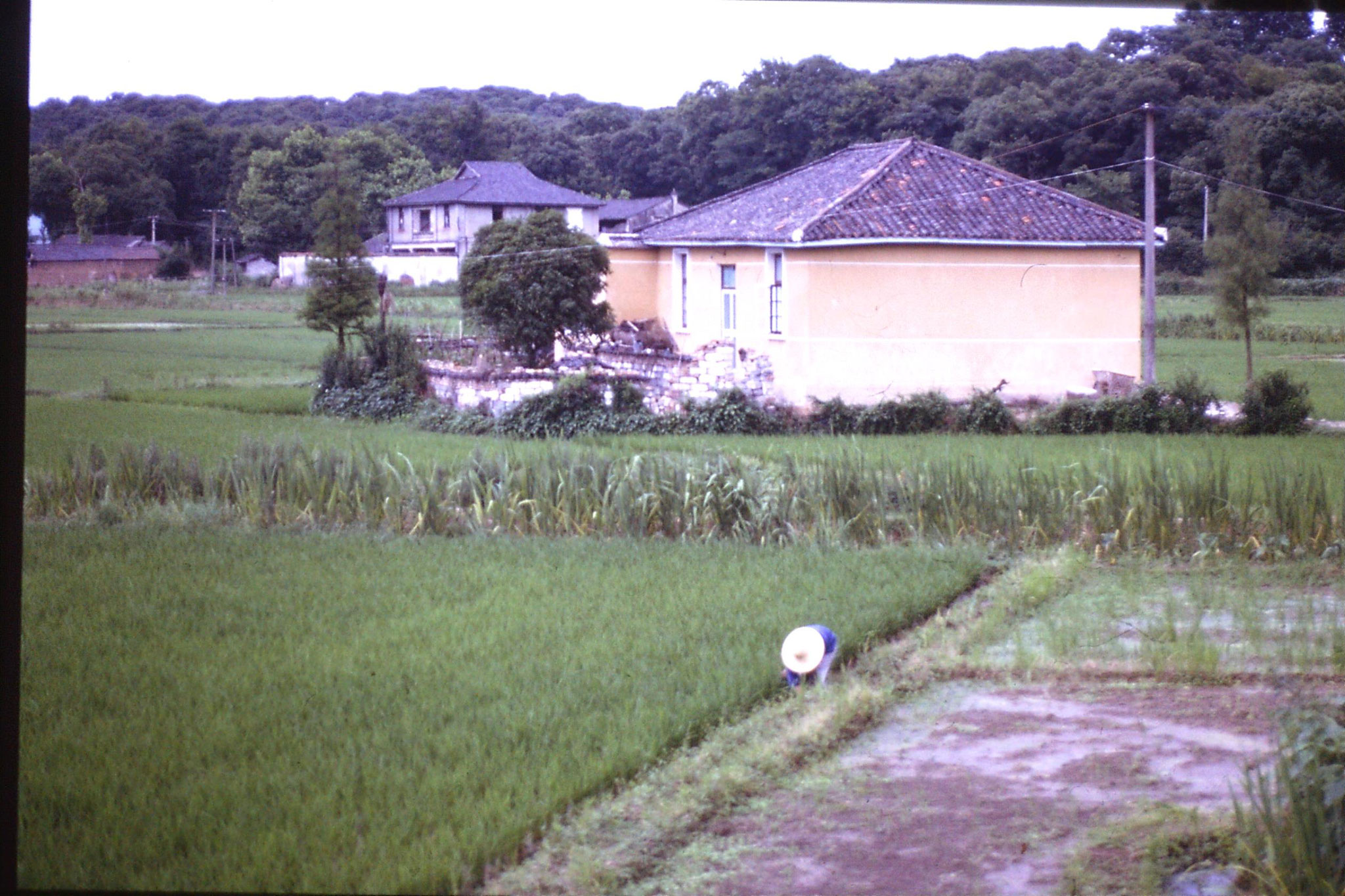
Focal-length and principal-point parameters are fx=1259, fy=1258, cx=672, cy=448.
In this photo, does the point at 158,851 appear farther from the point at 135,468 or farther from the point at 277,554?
the point at 135,468

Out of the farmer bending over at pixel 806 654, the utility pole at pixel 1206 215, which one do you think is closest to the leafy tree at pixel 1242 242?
the utility pole at pixel 1206 215

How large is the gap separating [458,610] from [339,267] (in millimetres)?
14506

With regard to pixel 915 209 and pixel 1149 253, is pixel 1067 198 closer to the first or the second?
pixel 1149 253

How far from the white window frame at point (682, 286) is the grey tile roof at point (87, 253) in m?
8.24

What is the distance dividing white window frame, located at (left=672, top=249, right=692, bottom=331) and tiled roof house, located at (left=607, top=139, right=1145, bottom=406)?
69.3 inches

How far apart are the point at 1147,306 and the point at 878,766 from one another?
14.9 m

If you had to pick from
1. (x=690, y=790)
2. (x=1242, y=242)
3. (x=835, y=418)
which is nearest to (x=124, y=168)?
(x=835, y=418)

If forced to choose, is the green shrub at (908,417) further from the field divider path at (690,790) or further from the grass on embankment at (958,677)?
the field divider path at (690,790)

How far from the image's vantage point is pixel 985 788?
4.48 m

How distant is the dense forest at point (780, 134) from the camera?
1705 centimetres

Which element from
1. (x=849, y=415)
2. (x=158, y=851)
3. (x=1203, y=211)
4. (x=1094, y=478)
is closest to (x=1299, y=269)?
(x=1203, y=211)

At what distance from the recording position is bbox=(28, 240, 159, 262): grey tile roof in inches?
648

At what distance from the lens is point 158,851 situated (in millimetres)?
3662

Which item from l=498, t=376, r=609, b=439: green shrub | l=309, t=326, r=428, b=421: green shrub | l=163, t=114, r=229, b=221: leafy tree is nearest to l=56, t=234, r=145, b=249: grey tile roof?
l=163, t=114, r=229, b=221: leafy tree
